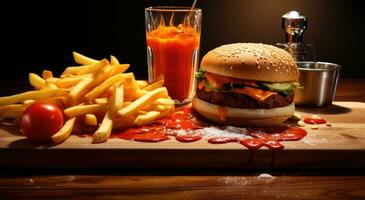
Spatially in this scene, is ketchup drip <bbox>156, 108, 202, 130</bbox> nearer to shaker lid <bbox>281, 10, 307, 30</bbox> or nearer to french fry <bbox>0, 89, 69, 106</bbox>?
french fry <bbox>0, 89, 69, 106</bbox>

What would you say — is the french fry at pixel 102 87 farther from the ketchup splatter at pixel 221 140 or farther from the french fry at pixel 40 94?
the ketchup splatter at pixel 221 140

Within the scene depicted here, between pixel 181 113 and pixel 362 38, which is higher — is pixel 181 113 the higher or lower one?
the lower one

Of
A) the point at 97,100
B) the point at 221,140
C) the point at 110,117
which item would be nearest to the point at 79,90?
the point at 97,100

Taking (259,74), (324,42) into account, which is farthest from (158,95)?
(324,42)

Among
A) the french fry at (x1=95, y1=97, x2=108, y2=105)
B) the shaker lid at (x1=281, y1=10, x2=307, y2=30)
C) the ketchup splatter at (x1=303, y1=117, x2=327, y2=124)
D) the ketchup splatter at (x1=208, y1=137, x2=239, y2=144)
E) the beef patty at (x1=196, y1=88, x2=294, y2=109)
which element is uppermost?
the shaker lid at (x1=281, y1=10, x2=307, y2=30)

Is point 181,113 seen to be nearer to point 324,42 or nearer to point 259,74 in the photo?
point 259,74

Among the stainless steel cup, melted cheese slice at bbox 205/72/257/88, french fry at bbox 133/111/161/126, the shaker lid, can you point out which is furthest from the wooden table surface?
the shaker lid
